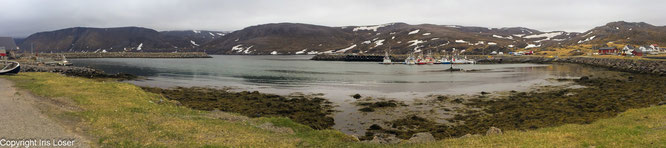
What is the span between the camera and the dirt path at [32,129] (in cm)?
1435

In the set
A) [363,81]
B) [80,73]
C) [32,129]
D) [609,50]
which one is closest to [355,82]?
[363,81]

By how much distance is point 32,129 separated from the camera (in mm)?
16328

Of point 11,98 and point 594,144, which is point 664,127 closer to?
point 594,144

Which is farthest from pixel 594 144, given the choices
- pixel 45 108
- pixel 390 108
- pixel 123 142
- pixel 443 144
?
pixel 45 108

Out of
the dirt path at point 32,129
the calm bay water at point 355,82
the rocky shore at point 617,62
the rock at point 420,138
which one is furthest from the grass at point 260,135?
the rocky shore at point 617,62

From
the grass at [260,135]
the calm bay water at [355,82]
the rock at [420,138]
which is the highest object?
the grass at [260,135]

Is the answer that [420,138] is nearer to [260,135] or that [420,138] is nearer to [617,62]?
[260,135]

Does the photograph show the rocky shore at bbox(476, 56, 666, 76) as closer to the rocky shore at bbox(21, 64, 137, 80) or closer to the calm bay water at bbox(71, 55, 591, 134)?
the calm bay water at bbox(71, 55, 591, 134)

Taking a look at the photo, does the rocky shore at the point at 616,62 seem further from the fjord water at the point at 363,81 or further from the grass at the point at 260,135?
the grass at the point at 260,135

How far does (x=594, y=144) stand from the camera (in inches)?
592

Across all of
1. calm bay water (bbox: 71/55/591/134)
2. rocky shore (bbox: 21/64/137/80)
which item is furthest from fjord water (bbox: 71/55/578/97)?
rocky shore (bbox: 21/64/137/80)

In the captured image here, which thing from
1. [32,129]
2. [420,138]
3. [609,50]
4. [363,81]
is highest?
[609,50]

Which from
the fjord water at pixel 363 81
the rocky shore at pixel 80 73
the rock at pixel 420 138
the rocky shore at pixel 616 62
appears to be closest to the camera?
the rock at pixel 420 138

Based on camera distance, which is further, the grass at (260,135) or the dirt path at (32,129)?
the grass at (260,135)
